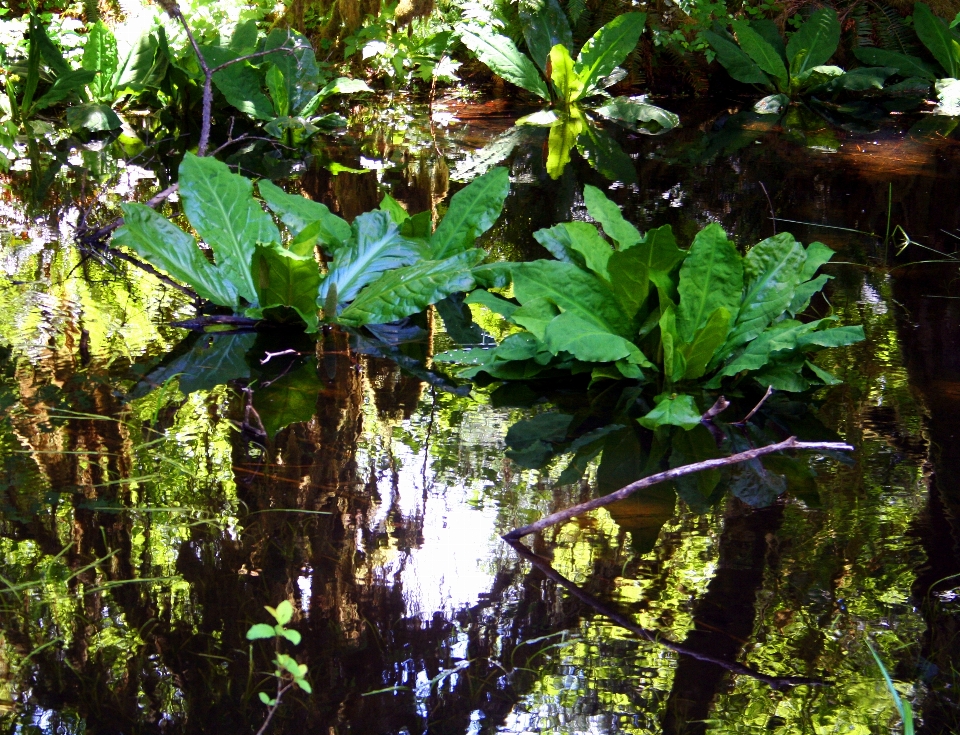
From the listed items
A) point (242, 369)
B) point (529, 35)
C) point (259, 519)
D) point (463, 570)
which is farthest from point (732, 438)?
point (529, 35)

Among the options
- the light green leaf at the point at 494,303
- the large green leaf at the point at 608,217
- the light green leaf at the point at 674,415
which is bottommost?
the light green leaf at the point at 674,415

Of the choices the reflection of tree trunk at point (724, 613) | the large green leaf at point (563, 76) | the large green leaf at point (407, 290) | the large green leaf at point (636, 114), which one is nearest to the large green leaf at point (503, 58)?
the large green leaf at point (563, 76)

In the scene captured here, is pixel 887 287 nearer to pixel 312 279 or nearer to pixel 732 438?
pixel 732 438

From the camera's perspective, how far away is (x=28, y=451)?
7.37ft

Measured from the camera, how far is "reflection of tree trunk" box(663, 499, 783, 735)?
1.47 meters

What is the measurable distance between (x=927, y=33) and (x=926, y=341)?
274 inches

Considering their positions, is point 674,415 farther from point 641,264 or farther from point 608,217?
point 608,217

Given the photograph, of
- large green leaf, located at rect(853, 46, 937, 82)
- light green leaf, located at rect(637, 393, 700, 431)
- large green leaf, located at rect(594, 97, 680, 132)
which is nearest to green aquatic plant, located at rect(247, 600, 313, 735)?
light green leaf, located at rect(637, 393, 700, 431)

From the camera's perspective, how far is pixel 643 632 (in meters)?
1.65

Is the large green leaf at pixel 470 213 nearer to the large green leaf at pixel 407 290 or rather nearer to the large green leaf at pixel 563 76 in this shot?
the large green leaf at pixel 407 290

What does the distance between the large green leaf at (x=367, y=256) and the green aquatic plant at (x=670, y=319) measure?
486mm

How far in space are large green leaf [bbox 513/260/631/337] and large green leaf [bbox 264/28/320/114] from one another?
170 inches

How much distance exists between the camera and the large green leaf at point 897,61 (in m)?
9.02

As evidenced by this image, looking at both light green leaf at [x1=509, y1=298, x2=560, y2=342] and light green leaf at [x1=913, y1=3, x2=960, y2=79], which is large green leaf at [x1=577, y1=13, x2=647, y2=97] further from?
light green leaf at [x1=509, y1=298, x2=560, y2=342]
